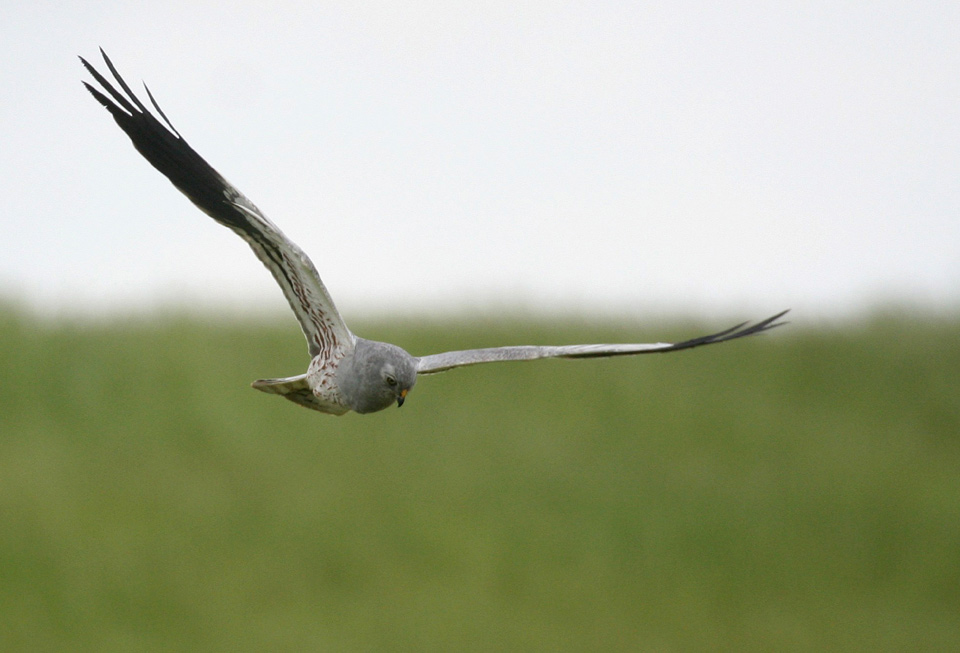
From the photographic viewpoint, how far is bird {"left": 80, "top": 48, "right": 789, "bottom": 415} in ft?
11.2

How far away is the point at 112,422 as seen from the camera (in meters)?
17.1

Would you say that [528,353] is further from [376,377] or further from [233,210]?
[233,210]

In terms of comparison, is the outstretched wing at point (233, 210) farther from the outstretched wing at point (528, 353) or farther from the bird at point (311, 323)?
the outstretched wing at point (528, 353)

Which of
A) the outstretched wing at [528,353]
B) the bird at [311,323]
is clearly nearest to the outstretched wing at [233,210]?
the bird at [311,323]

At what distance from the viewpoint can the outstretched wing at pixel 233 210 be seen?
11.2 feet

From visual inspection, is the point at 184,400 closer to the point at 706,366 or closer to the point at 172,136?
the point at 706,366

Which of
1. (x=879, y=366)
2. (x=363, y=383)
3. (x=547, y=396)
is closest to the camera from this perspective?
(x=363, y=383)

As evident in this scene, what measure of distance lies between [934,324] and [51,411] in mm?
14767

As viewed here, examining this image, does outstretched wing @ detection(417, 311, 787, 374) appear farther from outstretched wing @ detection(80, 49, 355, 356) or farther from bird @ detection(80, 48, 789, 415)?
outstretched wing @ detection(80, 49, 355, 356)

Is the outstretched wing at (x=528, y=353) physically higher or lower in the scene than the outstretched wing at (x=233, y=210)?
lower

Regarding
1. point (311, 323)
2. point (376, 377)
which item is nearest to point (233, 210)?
point (311, 323)

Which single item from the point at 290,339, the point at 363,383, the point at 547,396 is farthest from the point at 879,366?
the point at 363,383

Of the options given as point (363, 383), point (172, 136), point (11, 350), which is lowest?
point (363, 383)

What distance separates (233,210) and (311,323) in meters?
0.44
